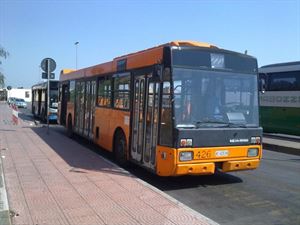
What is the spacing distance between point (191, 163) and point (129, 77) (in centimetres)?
332

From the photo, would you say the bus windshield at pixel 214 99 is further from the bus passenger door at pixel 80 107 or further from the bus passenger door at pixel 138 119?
the bus passenger door at pixel 80 107

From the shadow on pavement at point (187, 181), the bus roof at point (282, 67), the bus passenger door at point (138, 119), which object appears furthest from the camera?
the bus roof at point (282, 67)

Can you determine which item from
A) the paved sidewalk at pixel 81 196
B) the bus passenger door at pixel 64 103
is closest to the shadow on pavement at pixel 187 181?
the paved sidewalk at pixel 81 196

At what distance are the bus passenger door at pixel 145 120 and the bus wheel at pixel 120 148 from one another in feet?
2.45

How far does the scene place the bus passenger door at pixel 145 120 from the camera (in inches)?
360

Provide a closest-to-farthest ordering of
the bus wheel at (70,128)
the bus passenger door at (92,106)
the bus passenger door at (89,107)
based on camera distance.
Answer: the bus passenger door at (92,106) → the bus passenger door at (89,107) → the bus wheel at (70,128)

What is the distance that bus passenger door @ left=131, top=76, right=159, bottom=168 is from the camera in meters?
9.16

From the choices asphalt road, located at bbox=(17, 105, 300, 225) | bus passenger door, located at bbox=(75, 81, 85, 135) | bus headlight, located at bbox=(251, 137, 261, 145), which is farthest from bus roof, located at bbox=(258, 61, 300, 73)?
bus headlight, located at bbox=(251, 137, 261, 145)

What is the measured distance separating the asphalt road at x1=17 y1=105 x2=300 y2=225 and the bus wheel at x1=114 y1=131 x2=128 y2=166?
305 millimetres

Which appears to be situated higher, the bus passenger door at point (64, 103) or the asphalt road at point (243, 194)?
the bus passenger door at point (64, 103)

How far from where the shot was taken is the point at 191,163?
8.51 metres

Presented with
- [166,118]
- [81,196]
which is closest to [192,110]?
[166,118]

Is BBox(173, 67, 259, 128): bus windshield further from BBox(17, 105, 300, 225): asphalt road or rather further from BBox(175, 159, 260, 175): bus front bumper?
BBox(17, 105, 300, 225): asphalt road

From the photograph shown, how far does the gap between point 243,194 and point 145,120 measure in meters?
2.70
